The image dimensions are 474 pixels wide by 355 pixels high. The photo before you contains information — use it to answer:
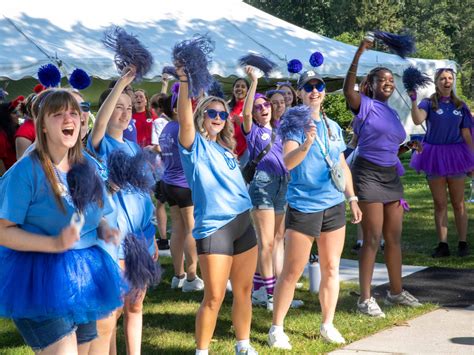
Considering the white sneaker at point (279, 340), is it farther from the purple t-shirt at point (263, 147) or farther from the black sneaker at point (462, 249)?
the black sneaker at point (462, 249)

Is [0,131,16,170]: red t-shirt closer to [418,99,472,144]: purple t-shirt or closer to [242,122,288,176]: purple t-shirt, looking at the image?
[242,122,288,176]: purple t-shirt

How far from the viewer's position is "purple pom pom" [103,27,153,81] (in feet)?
14.5

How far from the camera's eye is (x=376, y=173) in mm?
6484

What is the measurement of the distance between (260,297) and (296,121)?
2100 mm

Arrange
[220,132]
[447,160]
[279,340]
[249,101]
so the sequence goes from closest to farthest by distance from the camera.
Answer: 1. [220,132]
2. [279,340]
3. [249,101]
4. [447,160]

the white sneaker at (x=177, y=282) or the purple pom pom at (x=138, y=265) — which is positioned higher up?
the purple pom pom at (x=138, y=265)

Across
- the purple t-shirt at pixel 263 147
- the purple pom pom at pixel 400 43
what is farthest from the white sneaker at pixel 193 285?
the purple pom pom at pixel 400 43

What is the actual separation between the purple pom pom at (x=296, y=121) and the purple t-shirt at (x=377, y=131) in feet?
3.58

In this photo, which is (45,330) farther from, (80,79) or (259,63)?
(259,63)

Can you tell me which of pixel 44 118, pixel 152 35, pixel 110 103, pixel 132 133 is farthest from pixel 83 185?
pixel 152 35

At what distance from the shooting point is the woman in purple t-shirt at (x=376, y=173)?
6398 millimetres

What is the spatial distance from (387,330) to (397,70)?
35.5ft

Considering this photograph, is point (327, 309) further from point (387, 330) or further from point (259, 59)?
point (259, 59)

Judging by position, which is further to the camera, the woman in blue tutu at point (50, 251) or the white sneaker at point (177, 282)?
the white sneaker at point (177, 282)
